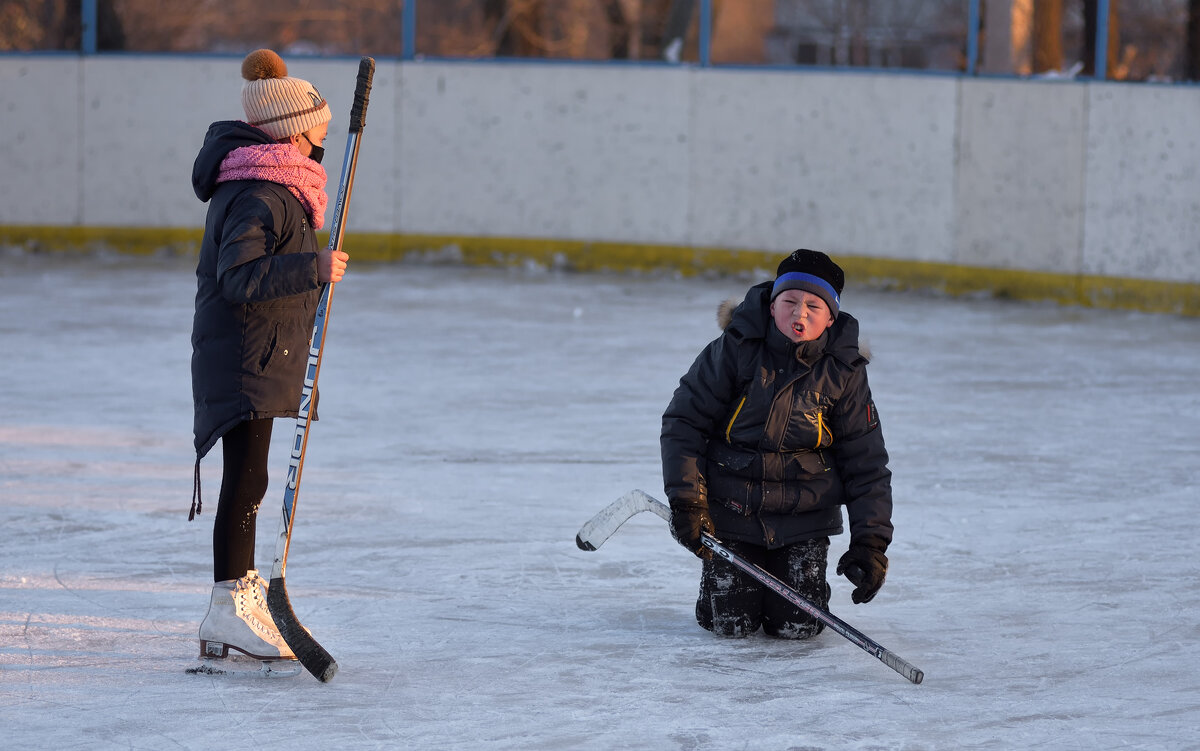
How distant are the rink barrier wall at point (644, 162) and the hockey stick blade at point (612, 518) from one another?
6659mm

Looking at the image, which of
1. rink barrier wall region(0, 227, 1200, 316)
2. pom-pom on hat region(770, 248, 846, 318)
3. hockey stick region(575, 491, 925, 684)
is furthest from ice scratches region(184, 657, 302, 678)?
rink barrier wall region(0, 227, 1200, 316)

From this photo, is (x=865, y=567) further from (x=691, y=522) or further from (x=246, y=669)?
(x=246, y=669)

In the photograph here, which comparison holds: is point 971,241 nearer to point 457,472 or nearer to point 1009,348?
point 1009,348

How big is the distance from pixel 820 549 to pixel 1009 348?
491 centimetres

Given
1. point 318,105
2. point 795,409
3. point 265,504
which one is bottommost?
point 265,504

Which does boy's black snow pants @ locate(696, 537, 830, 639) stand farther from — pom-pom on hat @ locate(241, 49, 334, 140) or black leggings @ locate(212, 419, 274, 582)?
pom-pom on hat @ locate(241, 49, 334, 140)

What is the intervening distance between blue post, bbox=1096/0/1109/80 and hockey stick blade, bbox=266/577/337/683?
25.1 ft

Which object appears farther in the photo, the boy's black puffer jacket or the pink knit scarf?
the boy's black puffer jacket

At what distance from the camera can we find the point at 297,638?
354 cm

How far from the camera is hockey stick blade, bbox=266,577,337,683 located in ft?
11.5

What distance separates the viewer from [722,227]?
11.4 m

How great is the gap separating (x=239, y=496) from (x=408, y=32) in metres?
8.77

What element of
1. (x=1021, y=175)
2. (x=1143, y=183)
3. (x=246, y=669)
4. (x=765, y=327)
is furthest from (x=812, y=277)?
(x=1021, y=175)

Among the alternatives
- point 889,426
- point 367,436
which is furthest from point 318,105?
point 889,426
